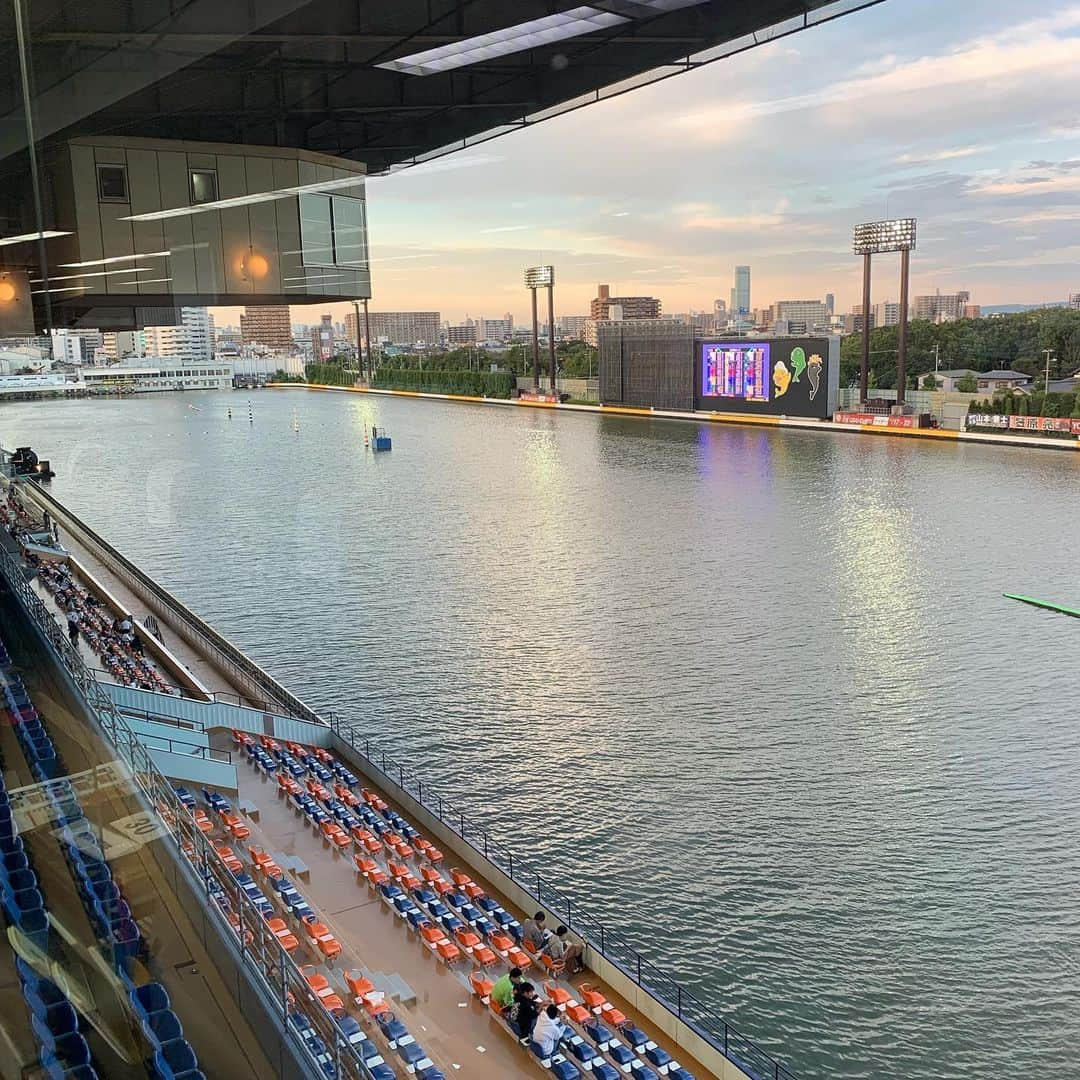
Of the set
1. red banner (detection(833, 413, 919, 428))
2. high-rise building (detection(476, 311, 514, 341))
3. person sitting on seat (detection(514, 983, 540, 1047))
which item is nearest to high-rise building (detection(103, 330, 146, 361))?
person sitting on seat (detection(514, 983, 540, 1047))

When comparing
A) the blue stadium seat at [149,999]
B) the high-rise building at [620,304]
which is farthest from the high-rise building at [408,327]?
the high-rise building at [620,304]

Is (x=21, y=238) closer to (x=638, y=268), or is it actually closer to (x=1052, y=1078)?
(x=1052, y=1078)

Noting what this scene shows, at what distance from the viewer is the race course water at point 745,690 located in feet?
16.8

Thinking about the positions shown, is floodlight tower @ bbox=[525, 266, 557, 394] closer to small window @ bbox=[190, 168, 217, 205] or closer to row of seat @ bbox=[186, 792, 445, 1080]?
row of seat @ bbox=[186, 792, 445, 1080]

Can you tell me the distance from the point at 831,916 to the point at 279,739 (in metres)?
4.19

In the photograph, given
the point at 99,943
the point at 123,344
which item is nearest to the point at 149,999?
the point at 99,943

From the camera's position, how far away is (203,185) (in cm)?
387

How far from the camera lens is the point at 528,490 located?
1989 centimetres

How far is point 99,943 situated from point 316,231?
3029 millimetres

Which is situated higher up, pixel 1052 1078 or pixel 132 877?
pixel 132 877

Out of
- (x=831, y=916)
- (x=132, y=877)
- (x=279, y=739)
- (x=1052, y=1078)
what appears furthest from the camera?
(x=279, y=739)

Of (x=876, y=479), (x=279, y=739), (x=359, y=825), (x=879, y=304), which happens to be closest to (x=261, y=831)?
(x=359, y=825)

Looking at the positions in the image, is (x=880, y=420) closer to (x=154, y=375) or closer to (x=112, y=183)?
(x=154, y=375)

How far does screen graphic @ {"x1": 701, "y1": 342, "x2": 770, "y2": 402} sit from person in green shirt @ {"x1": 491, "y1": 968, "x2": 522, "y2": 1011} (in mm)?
25196
